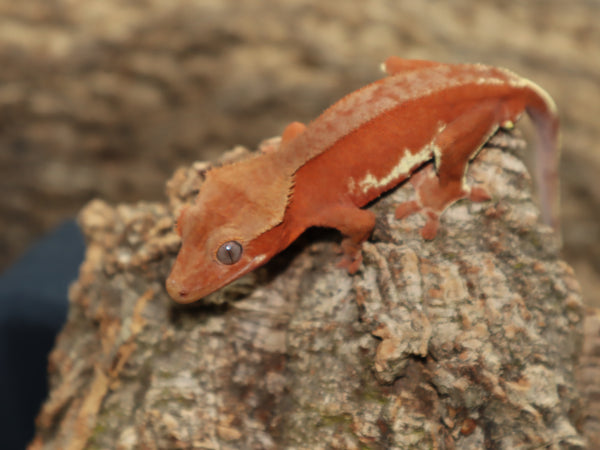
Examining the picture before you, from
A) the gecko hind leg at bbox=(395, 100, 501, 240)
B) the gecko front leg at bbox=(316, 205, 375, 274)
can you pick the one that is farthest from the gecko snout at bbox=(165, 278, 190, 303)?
the gecko hind leg at bbox=(395, 100, 501, 240)

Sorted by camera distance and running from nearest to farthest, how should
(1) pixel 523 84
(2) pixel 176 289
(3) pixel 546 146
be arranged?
(2) pixel 176 289 → (1) pixel 523 84 → (3) pixel 546 146

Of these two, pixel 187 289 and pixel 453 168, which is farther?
pixel 453 168

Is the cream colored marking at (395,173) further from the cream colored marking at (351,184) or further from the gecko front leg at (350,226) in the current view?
the gecko front leg at (350,226)

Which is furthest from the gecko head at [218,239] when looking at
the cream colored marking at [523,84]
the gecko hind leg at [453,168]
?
the cream colored marking at [523,84]

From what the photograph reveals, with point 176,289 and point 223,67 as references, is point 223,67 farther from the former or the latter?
point 176,289

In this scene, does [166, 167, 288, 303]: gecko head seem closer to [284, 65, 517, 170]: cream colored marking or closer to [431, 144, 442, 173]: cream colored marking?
[284, 65, 517, 170]: cream colored marking

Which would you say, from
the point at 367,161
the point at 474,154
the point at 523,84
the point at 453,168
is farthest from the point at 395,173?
the point at 523,84

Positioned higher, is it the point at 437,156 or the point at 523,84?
the point at 523,84
